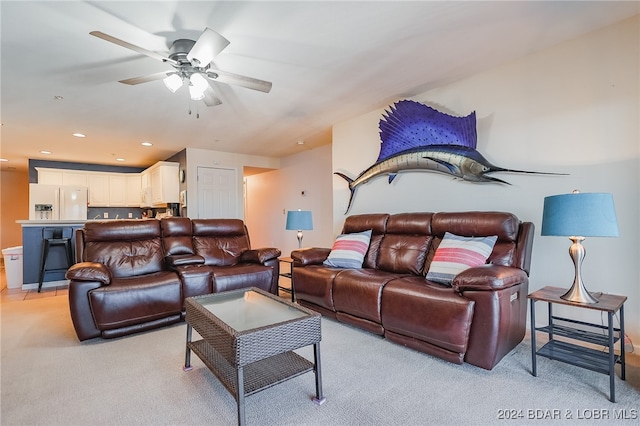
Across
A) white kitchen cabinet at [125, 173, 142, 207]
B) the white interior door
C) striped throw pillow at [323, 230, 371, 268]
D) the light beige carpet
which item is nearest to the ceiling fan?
striped throw pillow at [323, 230, 371, 268]

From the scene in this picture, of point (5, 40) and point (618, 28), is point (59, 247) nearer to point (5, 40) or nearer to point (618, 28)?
point (5, 40)

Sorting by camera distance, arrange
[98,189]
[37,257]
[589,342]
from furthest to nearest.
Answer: [98,189] → [37,257] → [589,342]

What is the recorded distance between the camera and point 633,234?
2.19 m

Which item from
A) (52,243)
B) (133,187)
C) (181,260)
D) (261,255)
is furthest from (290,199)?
(133,187)

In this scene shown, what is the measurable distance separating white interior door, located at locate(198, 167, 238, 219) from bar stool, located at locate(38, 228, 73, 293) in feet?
6.78

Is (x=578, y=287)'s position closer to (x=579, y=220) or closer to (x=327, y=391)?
(x=579, y=220)

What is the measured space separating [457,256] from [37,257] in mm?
6001

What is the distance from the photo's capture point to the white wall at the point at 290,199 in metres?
5.68

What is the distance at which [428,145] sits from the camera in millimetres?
3340

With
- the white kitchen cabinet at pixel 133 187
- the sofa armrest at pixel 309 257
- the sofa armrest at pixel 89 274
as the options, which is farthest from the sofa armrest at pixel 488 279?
the white kitchen cabinet at pixel 133 187

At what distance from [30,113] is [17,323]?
8.12ft

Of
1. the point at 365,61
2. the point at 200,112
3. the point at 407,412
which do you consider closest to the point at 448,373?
the point at 407,412

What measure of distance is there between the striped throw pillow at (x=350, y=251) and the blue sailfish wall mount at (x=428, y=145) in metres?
0.91

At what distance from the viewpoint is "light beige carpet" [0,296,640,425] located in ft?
5.19
